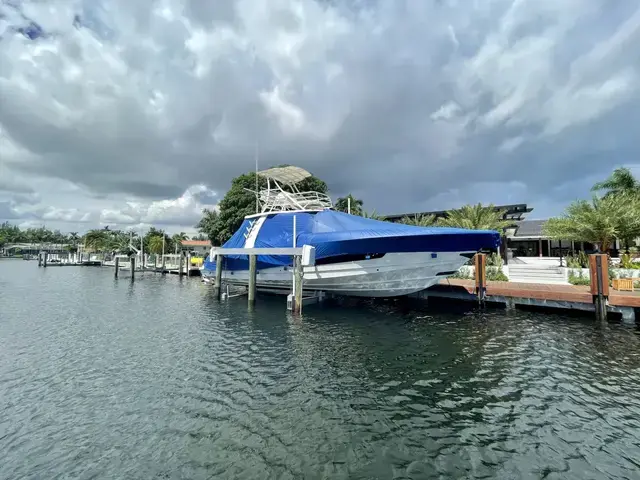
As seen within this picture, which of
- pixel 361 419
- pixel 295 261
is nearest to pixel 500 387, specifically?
pixel 361 419

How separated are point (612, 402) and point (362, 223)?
11987mm

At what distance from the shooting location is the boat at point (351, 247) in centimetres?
1462

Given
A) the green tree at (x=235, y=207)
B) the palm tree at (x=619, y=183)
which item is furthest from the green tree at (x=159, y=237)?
the palm tree at (x=619, y=183)

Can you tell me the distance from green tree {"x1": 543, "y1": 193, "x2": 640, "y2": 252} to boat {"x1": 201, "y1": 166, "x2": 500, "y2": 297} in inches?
453

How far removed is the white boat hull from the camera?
607 inches

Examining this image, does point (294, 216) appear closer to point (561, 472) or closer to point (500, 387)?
point (500, 387)

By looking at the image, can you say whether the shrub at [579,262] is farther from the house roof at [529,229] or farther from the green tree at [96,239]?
the green tree at [96,239]

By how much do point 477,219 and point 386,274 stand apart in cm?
1580

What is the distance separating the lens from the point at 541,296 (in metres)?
14.7

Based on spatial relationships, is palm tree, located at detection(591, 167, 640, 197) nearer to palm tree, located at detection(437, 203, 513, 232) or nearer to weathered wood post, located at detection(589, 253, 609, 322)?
palm tree, located at detection(437, 203, 513, 232)

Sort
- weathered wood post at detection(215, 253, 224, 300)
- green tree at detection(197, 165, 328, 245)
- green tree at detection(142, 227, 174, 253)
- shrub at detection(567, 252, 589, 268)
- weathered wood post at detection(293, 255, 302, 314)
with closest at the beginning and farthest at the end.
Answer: weathered wood post at detection(293, 255, 302, 314)
shrub at detection(567, 252, 589, 268)
weathered wood post at detection(215, 253, 224, 300)
green tree at detection(197, 165, 328, 245)
green tree at detection(142, 227, 174, 253)

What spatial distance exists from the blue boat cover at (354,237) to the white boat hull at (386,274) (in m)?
0.68

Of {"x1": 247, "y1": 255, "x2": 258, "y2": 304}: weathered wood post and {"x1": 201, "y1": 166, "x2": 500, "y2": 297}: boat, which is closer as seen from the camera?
{"x1": 201, "y1": 166, "x2": 500, "y2": 297}: boat

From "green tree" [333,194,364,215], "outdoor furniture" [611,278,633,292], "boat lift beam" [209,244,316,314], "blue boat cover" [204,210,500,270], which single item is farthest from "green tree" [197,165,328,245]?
"outdoor furniture" [611,278,633,292]
